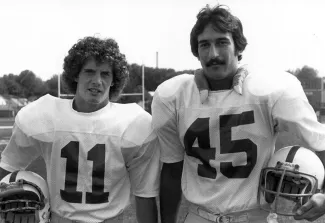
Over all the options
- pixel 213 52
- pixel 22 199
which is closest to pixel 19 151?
pixel 22 199

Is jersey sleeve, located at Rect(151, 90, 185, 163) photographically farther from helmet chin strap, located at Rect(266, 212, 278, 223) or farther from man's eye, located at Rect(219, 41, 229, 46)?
helmet chin strap, located at Rect(266, 212, 278, 223)

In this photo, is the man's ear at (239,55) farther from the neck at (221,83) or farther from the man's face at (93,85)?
the man's face at (93,85)

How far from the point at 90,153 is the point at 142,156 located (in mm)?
317

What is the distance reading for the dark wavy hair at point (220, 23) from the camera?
7.70 ft

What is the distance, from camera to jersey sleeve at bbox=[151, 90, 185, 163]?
2.43 metres

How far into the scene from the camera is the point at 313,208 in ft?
6.60

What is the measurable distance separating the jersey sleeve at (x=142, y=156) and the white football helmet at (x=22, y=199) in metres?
0.54

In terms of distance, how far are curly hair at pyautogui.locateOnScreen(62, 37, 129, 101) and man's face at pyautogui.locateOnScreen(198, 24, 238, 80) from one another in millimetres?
587

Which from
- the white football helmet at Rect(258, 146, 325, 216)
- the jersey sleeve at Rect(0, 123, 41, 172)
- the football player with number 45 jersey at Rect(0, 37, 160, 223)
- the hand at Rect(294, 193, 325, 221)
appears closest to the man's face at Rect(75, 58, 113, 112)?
the football player with number 45 jersey at Rect(0, 37, 160, 223)

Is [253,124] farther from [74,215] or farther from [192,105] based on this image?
[74,215]

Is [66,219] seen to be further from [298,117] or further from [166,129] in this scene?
[298,117]

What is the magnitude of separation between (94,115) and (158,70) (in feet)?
165

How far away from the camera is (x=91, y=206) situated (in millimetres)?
2414

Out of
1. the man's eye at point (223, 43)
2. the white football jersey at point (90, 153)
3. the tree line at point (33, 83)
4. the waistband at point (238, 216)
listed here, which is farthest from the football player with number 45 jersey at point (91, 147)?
the tree line at point (33, 83)
